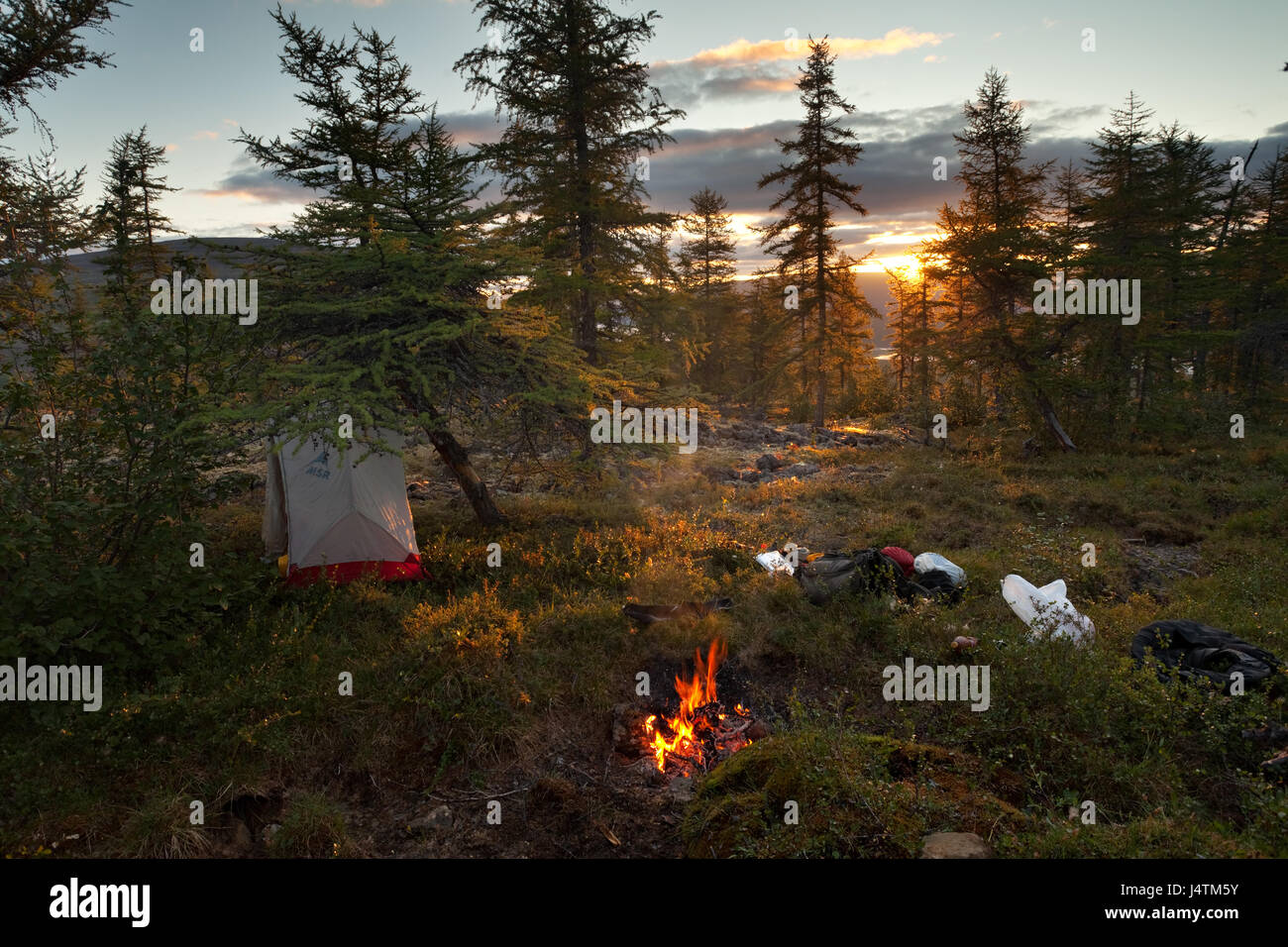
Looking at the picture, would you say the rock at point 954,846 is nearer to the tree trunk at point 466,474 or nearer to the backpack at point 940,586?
the backpack at point 940,586

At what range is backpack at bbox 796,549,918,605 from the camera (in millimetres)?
8117

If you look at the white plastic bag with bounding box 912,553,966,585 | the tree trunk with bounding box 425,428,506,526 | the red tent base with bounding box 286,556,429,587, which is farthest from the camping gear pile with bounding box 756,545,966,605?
the red tent base with bounding box 286,556,429,587

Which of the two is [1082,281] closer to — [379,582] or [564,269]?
[564,269]

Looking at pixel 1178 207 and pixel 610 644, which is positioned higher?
pixel 1178 207

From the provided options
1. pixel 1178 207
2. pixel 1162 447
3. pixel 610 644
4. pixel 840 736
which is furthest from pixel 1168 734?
pixel 1178 207

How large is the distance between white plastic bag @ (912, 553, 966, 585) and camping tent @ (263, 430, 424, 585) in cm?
753

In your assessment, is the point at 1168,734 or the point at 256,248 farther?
the point at 256,248

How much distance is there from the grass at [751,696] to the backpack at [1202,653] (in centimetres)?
39

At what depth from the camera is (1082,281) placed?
18219 millimetres

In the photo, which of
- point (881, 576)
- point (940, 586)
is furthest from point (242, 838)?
point (940, 586)

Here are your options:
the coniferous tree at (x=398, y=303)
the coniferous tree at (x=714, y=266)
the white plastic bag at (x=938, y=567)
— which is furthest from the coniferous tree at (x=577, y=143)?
the coniferous tree at (x=714, y=266)

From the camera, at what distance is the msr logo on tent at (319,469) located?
8945mm

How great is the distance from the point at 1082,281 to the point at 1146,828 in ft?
65.8

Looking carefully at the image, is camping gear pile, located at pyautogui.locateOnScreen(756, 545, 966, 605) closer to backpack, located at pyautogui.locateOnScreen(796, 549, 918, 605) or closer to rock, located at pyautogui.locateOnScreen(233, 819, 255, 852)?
backpack, located at pyautogui.locateOnScreen(796, 549, 918, 605)
